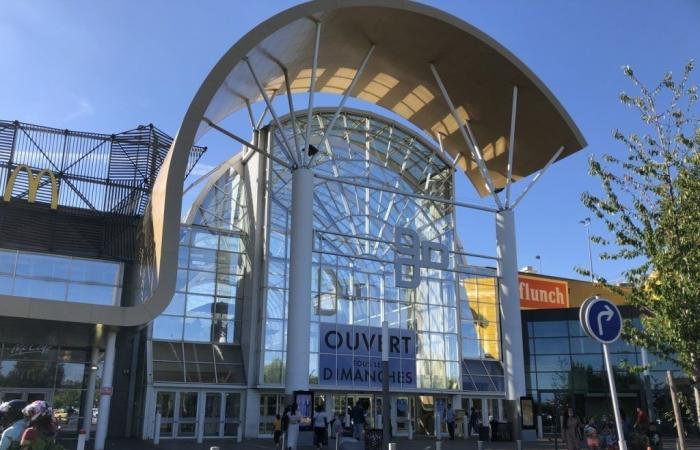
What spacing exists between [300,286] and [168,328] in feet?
32.2

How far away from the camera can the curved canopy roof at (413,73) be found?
74.0 feet

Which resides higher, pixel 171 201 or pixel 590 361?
pixel 171 201

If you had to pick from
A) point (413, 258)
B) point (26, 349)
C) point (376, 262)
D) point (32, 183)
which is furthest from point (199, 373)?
point (376, 262)

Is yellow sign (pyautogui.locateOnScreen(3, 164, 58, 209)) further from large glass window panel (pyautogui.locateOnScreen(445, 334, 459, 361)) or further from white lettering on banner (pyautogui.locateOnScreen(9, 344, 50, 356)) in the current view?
large glass window panel (pyautogui.locateOnScreen(445, 334, 459, 361))

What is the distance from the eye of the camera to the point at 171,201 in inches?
752

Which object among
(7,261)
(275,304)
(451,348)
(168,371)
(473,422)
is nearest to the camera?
(7,261)

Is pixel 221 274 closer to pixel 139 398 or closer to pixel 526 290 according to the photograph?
pixel 139 398

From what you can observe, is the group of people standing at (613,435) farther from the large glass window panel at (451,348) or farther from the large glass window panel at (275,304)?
the large glass window panel at (275,304)

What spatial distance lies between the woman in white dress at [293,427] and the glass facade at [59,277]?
11839 mm

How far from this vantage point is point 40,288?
27.6 metres

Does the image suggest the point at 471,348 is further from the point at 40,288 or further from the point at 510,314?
the point at 40,288

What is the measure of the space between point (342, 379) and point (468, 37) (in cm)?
1620

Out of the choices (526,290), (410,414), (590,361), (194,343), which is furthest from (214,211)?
(526,290)

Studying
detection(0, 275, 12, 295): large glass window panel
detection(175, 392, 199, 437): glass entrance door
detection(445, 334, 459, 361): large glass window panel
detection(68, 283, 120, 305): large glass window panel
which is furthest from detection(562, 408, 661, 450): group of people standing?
detection(0, 275, 12, 295): large glass window panel
